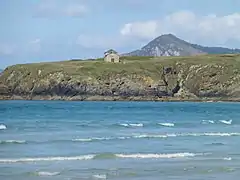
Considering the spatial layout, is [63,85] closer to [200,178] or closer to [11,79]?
[11,79]

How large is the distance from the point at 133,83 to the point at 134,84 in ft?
2.83

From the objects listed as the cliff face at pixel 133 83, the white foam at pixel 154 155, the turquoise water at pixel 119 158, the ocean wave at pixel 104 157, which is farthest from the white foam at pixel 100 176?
the cliff face at pixel 133 83

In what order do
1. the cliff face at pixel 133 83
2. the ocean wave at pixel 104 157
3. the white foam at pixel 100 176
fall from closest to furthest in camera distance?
the white foam at pixel 100 176
the ocean wave at pixel 104 157
the cliff face at pixel 133 83

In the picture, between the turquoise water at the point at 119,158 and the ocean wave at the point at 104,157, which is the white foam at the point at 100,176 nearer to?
the turquoise water at the point at 119,158

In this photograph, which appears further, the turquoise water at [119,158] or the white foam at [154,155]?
the white foam at [154,155]

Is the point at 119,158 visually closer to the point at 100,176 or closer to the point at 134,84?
the point at 100,176

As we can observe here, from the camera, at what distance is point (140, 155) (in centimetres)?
3184

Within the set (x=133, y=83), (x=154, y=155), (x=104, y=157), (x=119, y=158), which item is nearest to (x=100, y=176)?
(x=119, y=158)

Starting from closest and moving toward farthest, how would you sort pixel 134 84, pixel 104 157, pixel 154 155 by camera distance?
pixel 104 157 < pixel 154 155 < pixel 134 84

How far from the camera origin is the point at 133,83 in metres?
178

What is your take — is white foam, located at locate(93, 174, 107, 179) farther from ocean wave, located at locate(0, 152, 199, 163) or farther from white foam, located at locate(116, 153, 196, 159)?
white foam, located at locate(116, 153, 196, 159)

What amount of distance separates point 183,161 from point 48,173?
24.9ft

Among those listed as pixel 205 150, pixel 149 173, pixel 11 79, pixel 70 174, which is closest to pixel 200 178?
pixel 149 173

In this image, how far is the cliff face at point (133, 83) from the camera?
17750 centimetres
